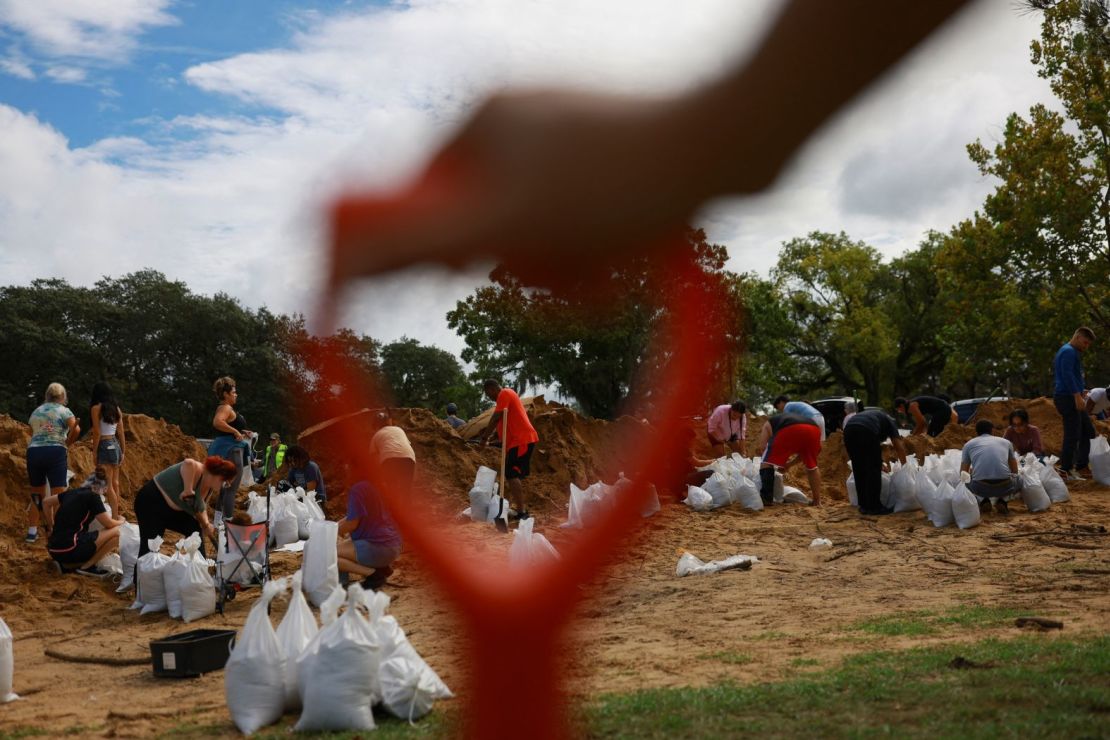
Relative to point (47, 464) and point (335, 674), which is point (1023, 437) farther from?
point (47, 464)

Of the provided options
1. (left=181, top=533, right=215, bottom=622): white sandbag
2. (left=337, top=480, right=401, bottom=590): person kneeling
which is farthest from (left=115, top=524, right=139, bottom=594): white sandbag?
(left=337, top=480, right=401, bottom=590): person kneeling

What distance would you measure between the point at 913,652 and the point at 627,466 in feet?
12.7

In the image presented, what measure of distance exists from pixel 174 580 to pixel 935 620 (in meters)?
5.34

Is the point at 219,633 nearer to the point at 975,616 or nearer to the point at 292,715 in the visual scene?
the point at 292,715

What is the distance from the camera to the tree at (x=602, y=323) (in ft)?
2.58

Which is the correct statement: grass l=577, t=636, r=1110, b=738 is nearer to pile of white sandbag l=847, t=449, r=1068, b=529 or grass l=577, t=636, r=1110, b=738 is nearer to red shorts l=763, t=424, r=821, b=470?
pile of white sandbag l=847, t=449, r=1068, b=529

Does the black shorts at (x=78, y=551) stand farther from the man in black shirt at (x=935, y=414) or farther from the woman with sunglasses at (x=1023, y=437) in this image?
the man in black shirt at (x=935, y=414)

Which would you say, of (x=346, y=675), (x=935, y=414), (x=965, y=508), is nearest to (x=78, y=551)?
(x=346, y=675)

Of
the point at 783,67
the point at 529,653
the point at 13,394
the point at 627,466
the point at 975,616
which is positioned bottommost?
the point at 975,616

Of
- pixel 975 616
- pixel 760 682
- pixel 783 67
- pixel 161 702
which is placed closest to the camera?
pixel 783 67

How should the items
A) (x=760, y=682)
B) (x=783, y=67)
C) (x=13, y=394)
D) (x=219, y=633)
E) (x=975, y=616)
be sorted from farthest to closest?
(x=13, y=394)
(x=219, y=633)
(x=975, y=616)
(x=760, y=682)
(x=783, y=67)

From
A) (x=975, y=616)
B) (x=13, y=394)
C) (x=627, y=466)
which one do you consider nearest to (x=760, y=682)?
(x=975, y=616)

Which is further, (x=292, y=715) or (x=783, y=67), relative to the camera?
(x=292, y=715)

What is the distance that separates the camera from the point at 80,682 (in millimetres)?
5320
